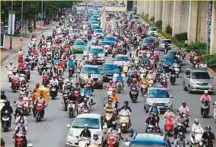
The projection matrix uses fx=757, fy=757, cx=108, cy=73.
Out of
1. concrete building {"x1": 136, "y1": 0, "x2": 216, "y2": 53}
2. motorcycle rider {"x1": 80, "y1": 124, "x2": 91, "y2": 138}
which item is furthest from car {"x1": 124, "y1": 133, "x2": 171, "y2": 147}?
concrete building {"x1": 136, "y1": 0, "x2": 216, "y2": 53}

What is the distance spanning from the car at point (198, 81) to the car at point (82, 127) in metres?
18.7

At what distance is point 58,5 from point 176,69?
332ft

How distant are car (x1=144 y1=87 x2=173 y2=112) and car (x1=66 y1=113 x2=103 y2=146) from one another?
8067 millimetres

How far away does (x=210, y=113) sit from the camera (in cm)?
3894

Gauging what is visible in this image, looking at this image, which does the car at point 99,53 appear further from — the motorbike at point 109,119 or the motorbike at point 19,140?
the motorbike at point 19,140

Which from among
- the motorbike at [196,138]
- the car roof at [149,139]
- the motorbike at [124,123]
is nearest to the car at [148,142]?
the car roof at [149,139]

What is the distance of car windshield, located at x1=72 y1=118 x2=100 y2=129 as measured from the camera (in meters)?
27.7

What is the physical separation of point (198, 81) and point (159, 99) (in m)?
10.2

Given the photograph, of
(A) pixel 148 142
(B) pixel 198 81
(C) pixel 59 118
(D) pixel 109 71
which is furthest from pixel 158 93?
(A) pixel 148 142

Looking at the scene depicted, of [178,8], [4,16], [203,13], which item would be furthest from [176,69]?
[178,8]

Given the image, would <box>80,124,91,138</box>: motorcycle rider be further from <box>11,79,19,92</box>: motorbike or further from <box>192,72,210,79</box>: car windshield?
<box>192,72,210,79</box>: car windshield

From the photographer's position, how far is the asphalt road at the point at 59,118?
Answer: 29266 mm

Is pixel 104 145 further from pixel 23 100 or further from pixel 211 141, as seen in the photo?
pixel 23 100

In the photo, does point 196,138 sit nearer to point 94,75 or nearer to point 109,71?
point 94,75
